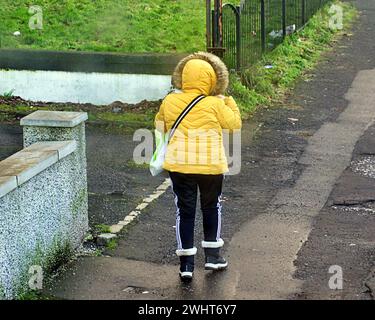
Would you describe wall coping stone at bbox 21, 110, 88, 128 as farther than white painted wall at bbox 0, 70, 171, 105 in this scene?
No

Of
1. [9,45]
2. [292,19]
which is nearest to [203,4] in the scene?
[292,19]

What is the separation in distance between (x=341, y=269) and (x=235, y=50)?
6.50 metres

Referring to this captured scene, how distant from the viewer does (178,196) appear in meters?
7.06

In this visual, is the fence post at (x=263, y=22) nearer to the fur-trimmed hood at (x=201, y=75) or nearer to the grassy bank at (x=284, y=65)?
the grassy bank at (x=284, y=65)

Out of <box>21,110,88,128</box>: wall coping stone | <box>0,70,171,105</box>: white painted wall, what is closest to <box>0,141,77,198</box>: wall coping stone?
<box>21,110,88,128</box>: wall coping stone

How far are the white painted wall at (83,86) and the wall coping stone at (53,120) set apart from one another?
4888mm

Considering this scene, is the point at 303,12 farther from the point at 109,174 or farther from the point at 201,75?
the point at 201,75

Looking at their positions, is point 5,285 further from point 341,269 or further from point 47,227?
point 341,269

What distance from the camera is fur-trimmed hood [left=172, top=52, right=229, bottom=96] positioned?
6.94 meters

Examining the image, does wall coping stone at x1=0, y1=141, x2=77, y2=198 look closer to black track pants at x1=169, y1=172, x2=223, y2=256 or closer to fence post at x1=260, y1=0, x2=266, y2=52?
black track pants at x1=169, y1=172, x2=223, y2=256

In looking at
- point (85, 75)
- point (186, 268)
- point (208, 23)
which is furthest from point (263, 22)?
point (186, 268)

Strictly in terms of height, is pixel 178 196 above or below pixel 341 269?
above

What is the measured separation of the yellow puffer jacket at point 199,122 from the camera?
6926 millimetres

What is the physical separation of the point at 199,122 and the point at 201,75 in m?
0.34
